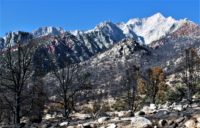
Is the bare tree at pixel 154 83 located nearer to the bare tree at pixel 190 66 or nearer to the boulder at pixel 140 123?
the bare tree at pixel 190 66

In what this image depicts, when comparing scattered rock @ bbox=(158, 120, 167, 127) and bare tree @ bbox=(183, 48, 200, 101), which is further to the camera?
bare tree @ bbox=(183, 48, 200, 101)

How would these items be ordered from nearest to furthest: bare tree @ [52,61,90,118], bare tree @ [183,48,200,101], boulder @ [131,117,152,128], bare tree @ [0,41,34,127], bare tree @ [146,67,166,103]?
1. boulder @ [131,117,152,128]
2. bare tree @ [0,41,34,127]
3. bare tree @ [52,61,90,118]
4. bare tree @ [183,48,200,101]
5. bare tree @ [146,67,166,103]

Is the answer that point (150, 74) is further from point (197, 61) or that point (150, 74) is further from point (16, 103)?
point (16, 103)

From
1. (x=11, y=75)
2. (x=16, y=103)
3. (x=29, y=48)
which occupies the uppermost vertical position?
(x=29, y=48)

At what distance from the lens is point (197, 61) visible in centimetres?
8975

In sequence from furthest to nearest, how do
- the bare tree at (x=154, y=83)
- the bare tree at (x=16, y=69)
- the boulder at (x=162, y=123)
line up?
the bare tree at (x=154, y=83), the bare tree at (x=16, y=69), the boulder at (x=162, y=123)

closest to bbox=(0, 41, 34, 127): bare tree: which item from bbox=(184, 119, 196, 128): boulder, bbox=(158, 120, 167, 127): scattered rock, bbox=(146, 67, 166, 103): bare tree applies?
bbox=(158, 120, 167, 127): scattered rock

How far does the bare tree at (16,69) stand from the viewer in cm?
4066

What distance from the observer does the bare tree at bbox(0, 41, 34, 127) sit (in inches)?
1601

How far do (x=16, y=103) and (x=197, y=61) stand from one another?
188 feet

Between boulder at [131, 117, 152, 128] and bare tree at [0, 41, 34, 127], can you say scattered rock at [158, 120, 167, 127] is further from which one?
bare tree at [0, 41, 34, 127]

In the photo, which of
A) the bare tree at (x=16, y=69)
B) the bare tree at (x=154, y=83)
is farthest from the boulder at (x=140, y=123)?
the bare tree at (x=154, y=83)

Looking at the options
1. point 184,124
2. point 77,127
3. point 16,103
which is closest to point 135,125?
point 184,124

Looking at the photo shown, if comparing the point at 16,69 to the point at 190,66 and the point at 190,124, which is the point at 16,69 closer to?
the point at 190,124
